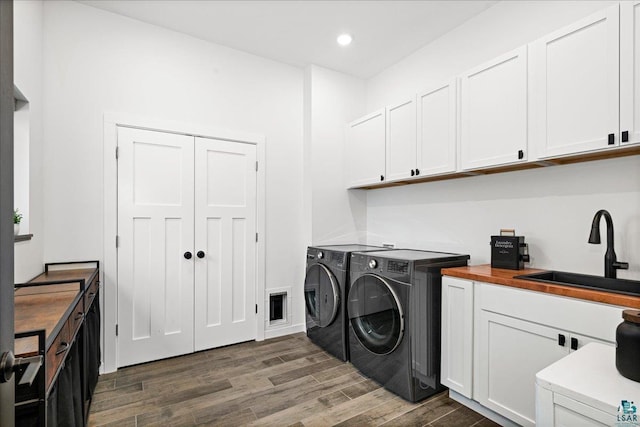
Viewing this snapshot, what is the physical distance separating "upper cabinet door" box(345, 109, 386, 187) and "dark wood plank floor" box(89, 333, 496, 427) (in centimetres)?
175

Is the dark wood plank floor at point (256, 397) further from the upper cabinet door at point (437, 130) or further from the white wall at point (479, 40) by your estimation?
the white wall at point (479, 40)

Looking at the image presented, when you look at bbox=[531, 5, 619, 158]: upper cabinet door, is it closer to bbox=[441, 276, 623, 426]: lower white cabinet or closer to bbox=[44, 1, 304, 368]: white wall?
bbox=[441, 276, 623, 426]: lower white cabinet

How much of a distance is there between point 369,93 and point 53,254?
3.40 meters

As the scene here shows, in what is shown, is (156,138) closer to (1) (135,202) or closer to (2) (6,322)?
(1) (135,202)

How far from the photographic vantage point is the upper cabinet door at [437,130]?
2.49 meters

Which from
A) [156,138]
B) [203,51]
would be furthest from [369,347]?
[203,51]

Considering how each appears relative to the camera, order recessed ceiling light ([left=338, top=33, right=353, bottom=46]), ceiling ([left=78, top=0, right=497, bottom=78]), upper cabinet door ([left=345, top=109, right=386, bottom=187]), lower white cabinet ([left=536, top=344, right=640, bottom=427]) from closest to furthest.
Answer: lower white cabinet ([left=536, top=344, right=640, bottom=427]) < ceiling ([left=78, top=0, right=497, bottom=78]) < recessed ceiling light ([left=338, top=33, right=353, bottom=46]) < upper cabinet door ([left=345, top=109, right=386, bottom=187])

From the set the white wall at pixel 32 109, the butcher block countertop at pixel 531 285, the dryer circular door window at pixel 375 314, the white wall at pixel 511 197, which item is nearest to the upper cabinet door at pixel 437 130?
the white wall at pixel 511 197

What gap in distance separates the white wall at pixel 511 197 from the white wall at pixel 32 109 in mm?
2940

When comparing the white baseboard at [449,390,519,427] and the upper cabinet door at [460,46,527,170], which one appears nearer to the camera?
the white baseboard at [449,390,519,427]

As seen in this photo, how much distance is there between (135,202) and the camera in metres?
2.76

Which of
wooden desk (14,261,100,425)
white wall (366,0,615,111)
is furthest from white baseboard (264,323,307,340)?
white wall (366,0,615,111)

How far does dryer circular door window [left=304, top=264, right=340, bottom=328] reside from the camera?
2.91 meters

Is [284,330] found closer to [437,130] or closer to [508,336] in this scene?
[508,336]
